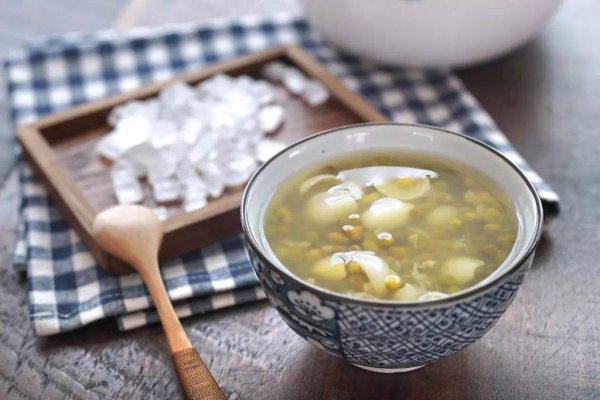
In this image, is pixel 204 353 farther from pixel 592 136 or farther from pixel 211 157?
pixel 592 136

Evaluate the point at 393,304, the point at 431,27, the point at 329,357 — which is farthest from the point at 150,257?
the point at 431,27

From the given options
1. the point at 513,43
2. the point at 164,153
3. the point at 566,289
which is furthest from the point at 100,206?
the point at 513,43

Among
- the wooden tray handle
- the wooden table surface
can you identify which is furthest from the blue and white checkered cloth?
the wooden tray handle

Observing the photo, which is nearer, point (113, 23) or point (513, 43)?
point (513, 43)

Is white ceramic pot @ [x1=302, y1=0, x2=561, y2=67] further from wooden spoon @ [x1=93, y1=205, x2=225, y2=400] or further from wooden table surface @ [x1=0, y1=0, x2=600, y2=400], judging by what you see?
wooden spoon @ [x1=93, y1=205, x2=225, y2=400]

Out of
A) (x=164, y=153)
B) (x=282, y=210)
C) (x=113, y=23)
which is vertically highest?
(x=282, y=210)

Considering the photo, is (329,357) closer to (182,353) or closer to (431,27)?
(182,353)
